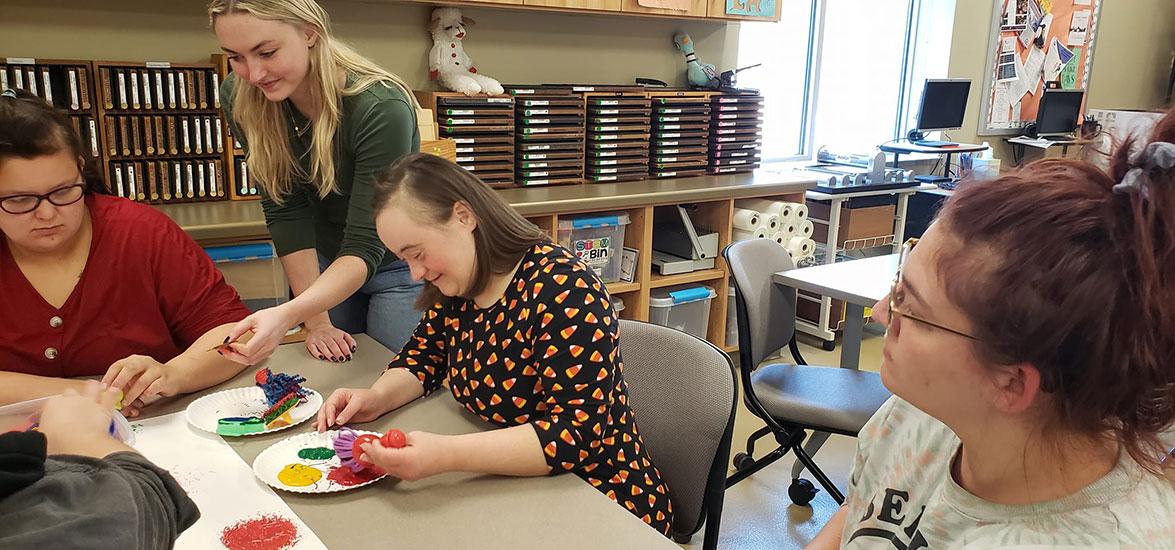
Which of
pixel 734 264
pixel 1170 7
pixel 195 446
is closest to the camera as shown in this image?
pixel 195 446

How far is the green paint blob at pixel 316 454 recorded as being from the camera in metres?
1.15

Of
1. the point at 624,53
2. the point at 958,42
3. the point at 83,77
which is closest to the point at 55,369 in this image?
the point at 83,77

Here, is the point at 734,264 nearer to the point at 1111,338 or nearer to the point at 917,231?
the point at 1111,338

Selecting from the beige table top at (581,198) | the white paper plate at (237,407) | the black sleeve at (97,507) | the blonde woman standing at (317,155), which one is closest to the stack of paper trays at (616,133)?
the beige table top at (581,198)

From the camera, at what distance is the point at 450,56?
304cm

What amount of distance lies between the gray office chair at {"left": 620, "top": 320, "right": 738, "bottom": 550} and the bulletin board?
14.7 feet

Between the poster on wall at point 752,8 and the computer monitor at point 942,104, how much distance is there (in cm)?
115

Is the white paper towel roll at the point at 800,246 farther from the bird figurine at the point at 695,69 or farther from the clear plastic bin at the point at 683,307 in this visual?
the bird figurine at the point at 695,69

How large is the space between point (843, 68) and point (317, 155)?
150 inches

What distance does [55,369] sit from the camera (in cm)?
139

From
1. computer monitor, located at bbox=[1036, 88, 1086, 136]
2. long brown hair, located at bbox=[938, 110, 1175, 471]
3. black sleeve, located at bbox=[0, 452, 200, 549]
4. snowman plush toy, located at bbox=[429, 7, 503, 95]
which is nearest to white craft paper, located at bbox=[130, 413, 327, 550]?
black sleeve, located at bbox=[0, 452, 200, 549]

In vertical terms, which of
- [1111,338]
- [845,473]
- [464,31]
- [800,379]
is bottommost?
[845,473]

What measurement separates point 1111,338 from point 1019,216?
0.40 ft

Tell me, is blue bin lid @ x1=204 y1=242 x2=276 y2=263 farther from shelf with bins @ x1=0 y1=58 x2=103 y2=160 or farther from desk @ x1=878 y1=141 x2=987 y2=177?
desk @ x1=878 y1=141 x2=987 y2=177
